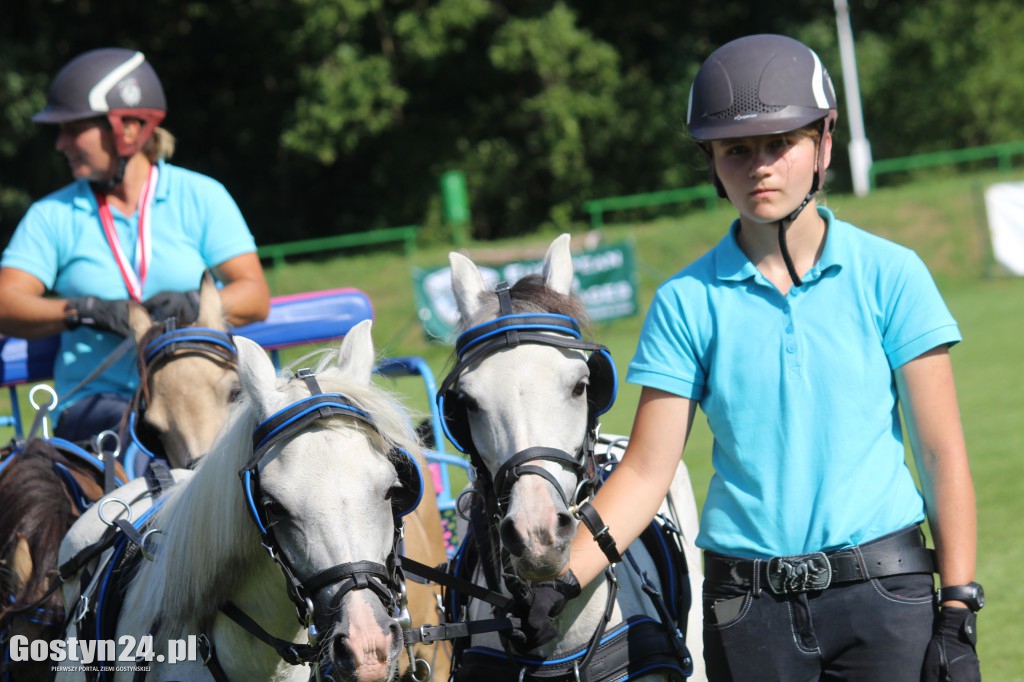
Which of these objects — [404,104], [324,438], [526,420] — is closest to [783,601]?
[526,420]

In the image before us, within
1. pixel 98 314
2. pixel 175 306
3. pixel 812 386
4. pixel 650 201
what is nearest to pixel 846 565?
pixel 812 386

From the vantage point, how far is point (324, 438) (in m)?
Result: 2.99

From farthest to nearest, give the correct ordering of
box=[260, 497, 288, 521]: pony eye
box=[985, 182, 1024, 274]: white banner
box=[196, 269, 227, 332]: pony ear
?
box=[985, 182, 1024, 274]: white banner
box=[196, 269, 227, 332]: pony ear
box=[260, 497, 288, 521]: pony eye

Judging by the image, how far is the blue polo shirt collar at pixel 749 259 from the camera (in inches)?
118

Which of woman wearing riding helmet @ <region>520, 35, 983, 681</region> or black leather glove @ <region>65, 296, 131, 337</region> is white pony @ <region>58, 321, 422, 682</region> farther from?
black leather glove @ <region>65, 296, 131, 337</region>

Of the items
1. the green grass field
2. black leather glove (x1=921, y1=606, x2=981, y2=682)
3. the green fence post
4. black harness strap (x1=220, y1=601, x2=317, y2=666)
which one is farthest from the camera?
the green fence post

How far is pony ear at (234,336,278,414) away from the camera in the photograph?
122 inches

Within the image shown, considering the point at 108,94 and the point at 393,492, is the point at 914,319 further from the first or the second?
the point at 108,94

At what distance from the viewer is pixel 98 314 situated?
478cm

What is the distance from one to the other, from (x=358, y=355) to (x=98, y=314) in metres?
1.87

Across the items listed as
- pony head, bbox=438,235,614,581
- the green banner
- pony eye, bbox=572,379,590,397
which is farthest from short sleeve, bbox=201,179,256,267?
the green banner

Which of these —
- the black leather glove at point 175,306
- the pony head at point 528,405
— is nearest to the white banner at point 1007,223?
the black leather glove at point 175,306

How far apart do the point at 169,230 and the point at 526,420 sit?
8.48 ft

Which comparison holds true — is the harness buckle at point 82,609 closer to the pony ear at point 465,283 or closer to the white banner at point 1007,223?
the pony ear at point 465,283
